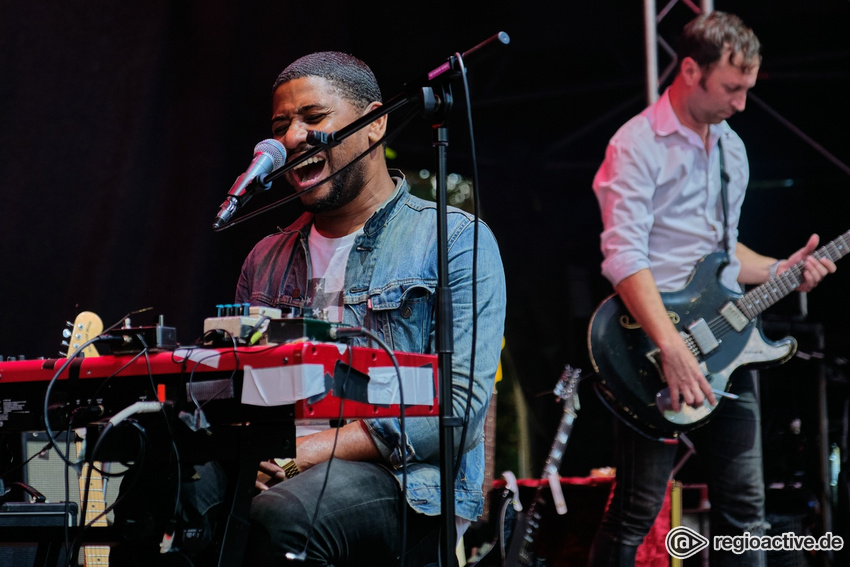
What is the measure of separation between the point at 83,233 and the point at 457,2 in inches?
83.9

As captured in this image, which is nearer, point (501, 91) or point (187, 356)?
point (187, 356)

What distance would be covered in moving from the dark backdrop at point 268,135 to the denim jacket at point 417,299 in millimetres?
1145

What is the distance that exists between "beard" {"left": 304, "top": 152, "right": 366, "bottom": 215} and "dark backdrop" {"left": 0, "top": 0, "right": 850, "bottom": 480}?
1365mm

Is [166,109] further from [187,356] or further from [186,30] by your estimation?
[187,356]

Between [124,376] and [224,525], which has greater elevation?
[124,376]

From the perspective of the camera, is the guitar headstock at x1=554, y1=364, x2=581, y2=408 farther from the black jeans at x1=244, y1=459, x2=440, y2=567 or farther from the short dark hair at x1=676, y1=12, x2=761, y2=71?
the black jeans at x1=244, y1=459, x2=440, y2=567

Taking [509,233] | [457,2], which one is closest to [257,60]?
[457,2]

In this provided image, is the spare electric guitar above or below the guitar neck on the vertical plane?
below

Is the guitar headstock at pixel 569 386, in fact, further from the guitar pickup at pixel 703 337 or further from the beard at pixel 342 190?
the beard at pixel 342 190

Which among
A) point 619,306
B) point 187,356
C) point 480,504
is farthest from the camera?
point 619,306

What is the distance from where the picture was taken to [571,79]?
4.10m

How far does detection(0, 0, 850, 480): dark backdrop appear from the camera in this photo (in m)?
3.49

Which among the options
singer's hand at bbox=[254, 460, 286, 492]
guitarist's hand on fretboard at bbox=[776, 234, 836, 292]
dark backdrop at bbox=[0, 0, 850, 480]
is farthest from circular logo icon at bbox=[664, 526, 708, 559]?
singer's hand at bbox=[254, 460, 286, 492]

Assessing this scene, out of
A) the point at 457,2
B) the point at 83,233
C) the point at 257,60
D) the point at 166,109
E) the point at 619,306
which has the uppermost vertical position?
the point at 457,2
